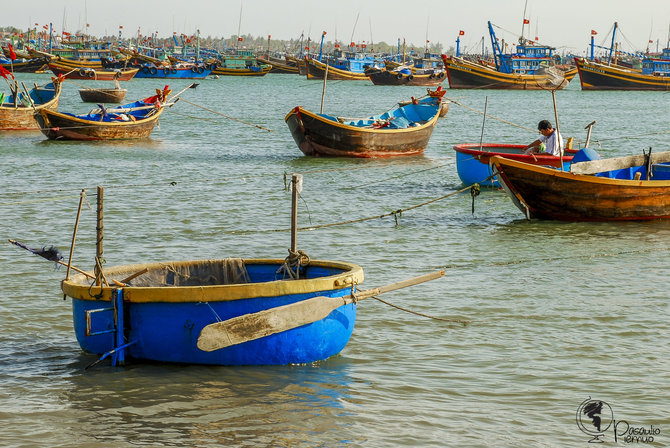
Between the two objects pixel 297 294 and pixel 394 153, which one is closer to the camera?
pixel 297 294

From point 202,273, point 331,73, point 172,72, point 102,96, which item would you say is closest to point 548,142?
point 202,273

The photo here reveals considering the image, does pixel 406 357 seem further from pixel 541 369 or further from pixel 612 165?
pixel 612 165

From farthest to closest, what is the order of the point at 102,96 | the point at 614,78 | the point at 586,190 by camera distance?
the point at 614,78, the point at 102,96, the point at 586,190

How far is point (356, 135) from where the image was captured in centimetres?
2739

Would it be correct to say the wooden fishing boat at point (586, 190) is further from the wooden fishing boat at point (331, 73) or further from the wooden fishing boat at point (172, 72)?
the wooden fishing boat at point (331, 73)

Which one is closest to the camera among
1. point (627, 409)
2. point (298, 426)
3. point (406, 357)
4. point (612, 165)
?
point (298, 426)

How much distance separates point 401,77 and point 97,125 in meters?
78.2

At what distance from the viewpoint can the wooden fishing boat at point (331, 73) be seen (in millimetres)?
116938

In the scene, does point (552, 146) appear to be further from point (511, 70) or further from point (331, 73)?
point (331, 73)

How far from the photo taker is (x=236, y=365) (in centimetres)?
848

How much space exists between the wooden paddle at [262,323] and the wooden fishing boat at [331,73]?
109 metres

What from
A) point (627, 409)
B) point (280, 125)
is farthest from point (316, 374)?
point (280, 125)

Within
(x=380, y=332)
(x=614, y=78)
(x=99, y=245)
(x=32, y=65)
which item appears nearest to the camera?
(x=99, y=245)

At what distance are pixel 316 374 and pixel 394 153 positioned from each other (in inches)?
799
